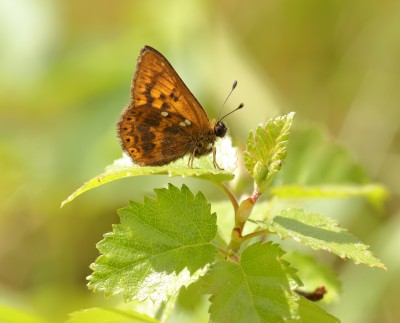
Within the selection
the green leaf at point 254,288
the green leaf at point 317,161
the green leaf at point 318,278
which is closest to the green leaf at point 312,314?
the green leaf at point 254,288

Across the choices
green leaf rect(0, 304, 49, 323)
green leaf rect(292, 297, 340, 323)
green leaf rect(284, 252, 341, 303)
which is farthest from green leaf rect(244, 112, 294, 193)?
green leaf rect(0, 304, 49, 323)

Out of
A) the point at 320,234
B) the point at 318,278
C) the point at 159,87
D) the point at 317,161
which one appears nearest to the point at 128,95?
the point at 317,161

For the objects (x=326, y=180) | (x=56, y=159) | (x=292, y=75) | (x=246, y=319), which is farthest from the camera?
(x=292, y=75)

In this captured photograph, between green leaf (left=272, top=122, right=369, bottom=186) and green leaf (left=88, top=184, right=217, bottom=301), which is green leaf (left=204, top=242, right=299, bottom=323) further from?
green leaf (left=272, top=122, right=369, bottom=186)

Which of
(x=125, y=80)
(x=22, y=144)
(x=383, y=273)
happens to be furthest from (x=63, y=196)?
(x=383, y=273)

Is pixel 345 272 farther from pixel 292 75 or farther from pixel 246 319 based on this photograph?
pixel 246 319

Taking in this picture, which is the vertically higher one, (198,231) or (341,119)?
(341,119)
